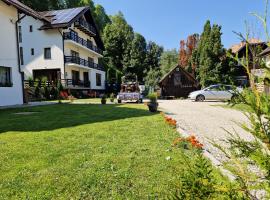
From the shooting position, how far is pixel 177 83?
1299 inches

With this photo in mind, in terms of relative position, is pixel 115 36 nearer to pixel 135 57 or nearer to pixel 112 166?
pixel 135 57

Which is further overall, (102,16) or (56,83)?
(102,16)

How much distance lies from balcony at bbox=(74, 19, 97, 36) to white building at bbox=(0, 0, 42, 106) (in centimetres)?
1707

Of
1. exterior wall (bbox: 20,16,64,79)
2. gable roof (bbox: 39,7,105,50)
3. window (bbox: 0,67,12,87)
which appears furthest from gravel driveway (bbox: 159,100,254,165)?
exterior wall (bbox: 20,16,64,79)

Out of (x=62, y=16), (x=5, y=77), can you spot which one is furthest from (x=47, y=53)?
(x=5, y=77)

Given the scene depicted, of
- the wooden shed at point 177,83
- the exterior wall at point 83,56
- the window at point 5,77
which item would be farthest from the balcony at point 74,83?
the window at point 5,77

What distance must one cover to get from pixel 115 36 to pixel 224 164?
51.9m

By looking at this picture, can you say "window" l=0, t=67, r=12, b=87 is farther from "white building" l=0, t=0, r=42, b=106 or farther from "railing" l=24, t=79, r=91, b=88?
"railing" l=24, t=79, r=91, b=88

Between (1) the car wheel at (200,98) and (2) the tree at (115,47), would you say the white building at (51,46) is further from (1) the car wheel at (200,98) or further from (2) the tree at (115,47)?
(2) the tree at (115,47)

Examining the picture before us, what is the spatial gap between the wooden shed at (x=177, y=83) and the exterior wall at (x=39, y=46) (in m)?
12.7

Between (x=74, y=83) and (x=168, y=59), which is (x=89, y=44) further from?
(x=168, y=59)

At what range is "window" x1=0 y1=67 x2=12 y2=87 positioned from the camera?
16.0 meters

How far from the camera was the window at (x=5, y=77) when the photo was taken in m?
16.0

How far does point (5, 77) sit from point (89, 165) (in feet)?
47.2
